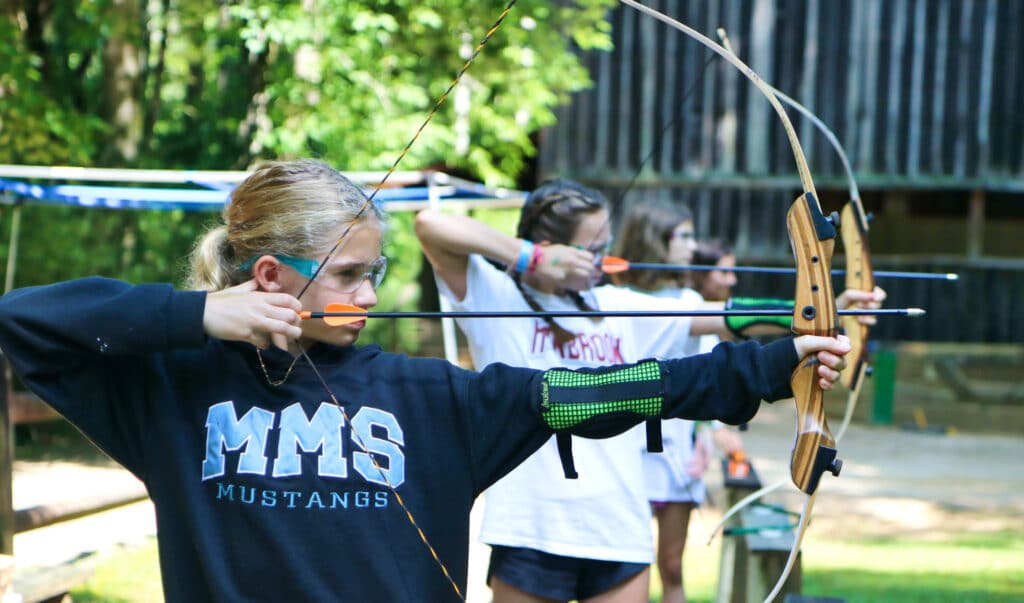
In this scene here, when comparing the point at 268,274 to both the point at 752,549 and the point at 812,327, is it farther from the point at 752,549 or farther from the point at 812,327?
the point at 752,549

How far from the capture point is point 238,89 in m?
9.28

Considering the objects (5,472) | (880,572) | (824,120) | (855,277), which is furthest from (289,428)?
(824,120)

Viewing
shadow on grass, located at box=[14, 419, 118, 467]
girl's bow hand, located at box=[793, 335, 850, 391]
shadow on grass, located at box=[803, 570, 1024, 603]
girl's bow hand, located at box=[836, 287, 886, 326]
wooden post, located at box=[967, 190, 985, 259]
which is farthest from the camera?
wooden post, located at box=[967, 190, 985, 259]

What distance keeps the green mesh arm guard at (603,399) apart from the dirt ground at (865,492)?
10.3 ft

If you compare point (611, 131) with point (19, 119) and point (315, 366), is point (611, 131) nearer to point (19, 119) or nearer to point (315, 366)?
point (19, 119)

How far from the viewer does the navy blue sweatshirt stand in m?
1.74

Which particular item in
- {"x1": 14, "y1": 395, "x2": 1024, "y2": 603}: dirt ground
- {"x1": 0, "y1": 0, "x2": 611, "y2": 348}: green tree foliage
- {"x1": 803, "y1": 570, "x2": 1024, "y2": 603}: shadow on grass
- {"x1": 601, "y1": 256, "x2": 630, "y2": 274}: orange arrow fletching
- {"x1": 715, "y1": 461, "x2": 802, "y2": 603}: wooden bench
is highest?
{"x1": 0, "y1": 0, "x2": 611, "y2": 348}: green tree foliage

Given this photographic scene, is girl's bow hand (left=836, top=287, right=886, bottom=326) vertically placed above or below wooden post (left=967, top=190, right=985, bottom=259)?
below

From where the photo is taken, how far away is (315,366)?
191cm

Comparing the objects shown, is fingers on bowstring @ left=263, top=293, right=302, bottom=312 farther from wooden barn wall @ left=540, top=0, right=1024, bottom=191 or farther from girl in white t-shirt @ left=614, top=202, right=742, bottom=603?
wooden barn wall @ left=540, top=0, right=1024, bottom=191

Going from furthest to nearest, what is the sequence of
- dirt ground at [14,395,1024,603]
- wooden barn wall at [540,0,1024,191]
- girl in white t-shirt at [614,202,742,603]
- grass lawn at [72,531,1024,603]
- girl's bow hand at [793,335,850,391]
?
wooden barn wall at [540,0,1024,191] < dirt ground at [14,395,1024,603] < grass lawn at [72,531,1024,603] < girl in white t-shirt at [614,202,742,603] < girl's bow hand at [793,335,850,391]

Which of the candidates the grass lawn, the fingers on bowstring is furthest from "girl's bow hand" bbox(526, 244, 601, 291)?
the grass lawn

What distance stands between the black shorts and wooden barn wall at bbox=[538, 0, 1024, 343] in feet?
34.8

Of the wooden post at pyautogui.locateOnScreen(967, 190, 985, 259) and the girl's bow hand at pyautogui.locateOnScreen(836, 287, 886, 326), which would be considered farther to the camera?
the wooden post at pyautogui.locateOnScreen(967, 190, 985, 259)
